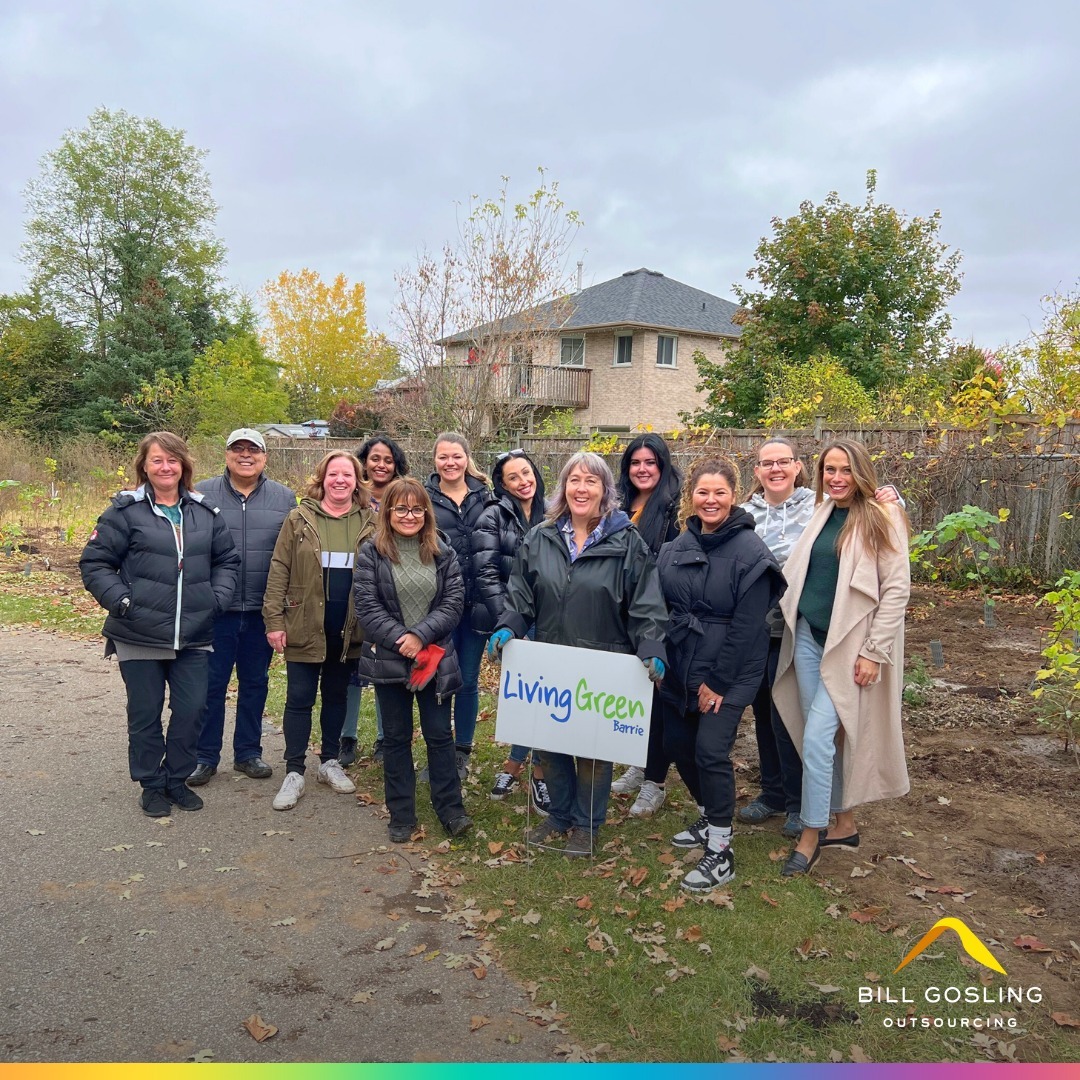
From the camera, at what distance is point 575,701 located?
4.88 meters

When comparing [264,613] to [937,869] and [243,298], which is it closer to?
[937,869]

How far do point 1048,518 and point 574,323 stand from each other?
26.2 meters

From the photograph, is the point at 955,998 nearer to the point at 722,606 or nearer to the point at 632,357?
the point at 722,606

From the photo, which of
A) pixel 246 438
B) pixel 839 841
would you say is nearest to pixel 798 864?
pixel 839 841

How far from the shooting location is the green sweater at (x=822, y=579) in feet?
15.8

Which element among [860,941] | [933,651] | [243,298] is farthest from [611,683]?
[243,298]

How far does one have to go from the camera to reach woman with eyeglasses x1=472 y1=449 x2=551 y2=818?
5.60 metres

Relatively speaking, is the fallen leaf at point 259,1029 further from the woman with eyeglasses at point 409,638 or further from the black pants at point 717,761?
the black pants at point 717,761

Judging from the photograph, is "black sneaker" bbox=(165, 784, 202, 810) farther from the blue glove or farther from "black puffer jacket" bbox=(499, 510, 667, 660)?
"black puffer jacket" bbox=(499, 510, 667, 660)

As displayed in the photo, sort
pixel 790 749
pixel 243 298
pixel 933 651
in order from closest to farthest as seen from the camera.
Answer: pixel 790 749 → pixel 933 651 → pixel 243 298

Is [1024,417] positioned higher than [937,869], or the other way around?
[1024,417]

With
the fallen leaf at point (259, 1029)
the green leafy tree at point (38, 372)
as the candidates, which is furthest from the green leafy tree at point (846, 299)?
the green leafy tree at point (38, 372)

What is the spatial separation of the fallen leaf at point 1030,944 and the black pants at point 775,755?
1.33 meters

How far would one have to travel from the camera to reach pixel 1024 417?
36.7ft
